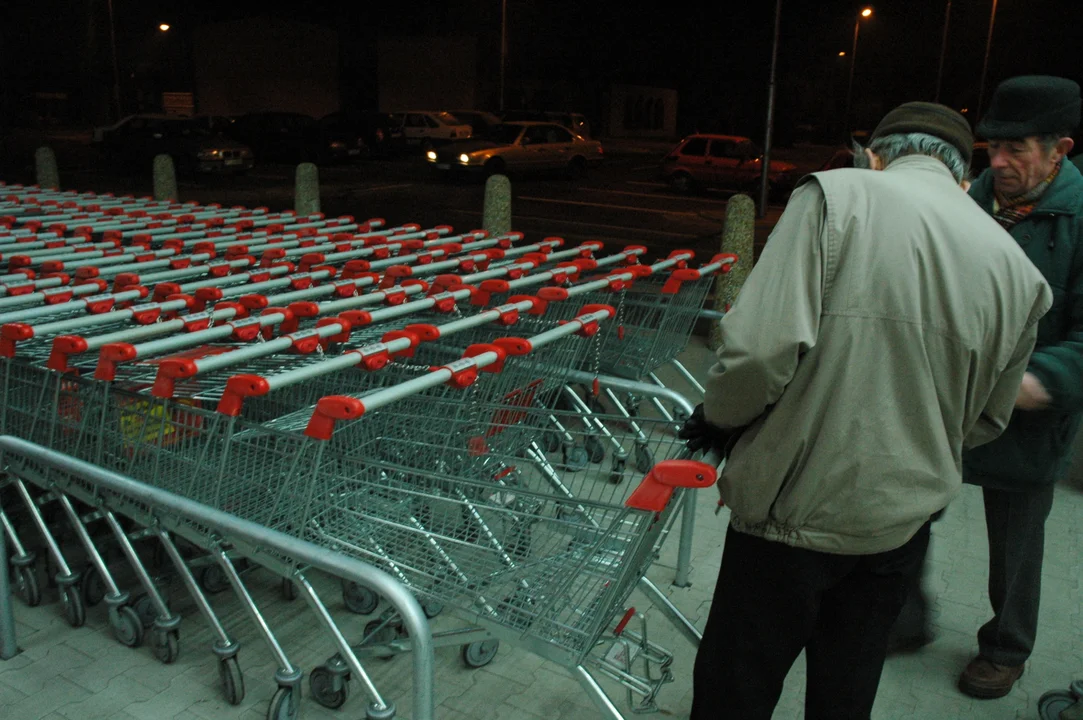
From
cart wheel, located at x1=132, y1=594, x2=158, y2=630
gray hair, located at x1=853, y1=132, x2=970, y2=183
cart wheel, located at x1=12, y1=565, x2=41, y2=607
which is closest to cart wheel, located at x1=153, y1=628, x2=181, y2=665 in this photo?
cart wheel, located at x1=132, y1=594, x2=158, y2=630

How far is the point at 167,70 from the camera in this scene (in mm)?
34219

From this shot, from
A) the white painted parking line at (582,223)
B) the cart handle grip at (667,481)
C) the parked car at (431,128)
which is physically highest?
the parked car at (431,128)

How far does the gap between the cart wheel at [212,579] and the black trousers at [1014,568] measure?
9.23 feet

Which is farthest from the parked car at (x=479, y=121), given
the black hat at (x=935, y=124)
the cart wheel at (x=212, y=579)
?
the black hat at (x=935, y=124)

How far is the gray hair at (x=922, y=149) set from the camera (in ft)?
6.05

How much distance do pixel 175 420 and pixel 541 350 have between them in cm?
134

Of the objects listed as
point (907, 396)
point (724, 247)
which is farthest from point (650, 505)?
point (724, 247)

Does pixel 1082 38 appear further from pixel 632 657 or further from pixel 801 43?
pixel 632 657

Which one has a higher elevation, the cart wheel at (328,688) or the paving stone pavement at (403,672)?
the cart wheel at (328,688)

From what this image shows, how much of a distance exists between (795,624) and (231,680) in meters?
1.88

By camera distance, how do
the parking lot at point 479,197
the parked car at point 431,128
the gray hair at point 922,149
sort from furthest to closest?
the parked car at point 431,128 < the parking lot at point 479,197 < the gray hair at point 922,149

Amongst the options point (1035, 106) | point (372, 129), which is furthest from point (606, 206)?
point (1035, 106)

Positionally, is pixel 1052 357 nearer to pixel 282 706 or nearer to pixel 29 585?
pixel 282 706

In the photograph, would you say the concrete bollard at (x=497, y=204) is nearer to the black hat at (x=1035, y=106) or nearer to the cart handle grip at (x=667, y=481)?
the black hat at (x=1035, y=106)
